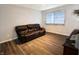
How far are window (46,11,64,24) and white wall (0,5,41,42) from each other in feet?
0.55

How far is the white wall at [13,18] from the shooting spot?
115cm

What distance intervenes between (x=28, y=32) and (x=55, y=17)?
0.54 m

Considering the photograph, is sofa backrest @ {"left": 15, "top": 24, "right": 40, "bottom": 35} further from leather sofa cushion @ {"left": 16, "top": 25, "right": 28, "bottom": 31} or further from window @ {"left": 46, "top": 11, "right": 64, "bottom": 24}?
window @ {"left": 46, "top": 11, "right": 64, "bottom": 24}

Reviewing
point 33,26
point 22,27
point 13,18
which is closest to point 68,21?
point 33,26

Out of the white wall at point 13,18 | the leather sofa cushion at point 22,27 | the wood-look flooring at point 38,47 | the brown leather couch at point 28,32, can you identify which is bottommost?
the wood-look flooring at point 38,47

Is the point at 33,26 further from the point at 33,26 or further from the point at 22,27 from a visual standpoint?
the point at 22,27

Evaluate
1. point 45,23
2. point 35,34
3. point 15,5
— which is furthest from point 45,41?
point 15,5

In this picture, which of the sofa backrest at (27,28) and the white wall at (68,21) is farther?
the sofa backrest at (27,28)

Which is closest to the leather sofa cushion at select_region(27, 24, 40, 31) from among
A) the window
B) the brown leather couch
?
the brown leather couch

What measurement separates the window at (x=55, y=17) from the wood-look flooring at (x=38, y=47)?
251 millimetres

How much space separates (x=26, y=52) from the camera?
1192mm

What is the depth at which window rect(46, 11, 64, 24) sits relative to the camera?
1245mm

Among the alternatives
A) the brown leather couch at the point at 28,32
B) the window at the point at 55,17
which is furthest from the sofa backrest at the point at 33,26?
the window at the point at 55,17

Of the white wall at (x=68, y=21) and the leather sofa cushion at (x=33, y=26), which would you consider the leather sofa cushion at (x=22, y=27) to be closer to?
the leather sofa cushion at (x=33, y=26)
